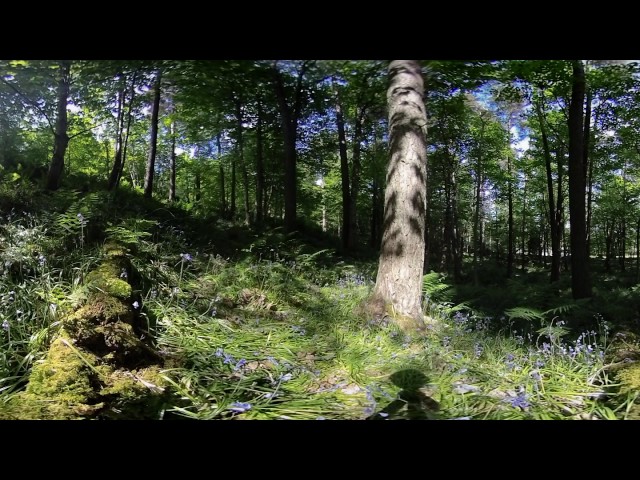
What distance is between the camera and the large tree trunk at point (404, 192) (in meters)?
3.38

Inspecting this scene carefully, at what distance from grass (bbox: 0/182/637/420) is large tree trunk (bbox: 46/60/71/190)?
2.08ft

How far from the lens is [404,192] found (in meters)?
3.47

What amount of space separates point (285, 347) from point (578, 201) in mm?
5842

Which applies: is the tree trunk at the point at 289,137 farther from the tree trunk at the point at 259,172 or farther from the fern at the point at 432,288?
the fern at the point at 432,288

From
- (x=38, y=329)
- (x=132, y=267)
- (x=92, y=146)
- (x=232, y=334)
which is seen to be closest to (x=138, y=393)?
(x=38, y=329)

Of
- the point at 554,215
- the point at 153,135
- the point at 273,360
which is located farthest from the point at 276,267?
the point at 554,215

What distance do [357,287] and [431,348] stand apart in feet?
5.05

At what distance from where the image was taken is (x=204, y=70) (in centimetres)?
332

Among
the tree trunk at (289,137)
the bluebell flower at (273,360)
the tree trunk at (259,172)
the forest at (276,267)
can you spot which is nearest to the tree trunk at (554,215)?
the forest at (276,267)

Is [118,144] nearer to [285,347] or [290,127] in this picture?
[290,127]

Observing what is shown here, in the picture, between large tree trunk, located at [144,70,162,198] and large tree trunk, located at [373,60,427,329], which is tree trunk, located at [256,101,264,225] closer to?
large tree trunk, located at [144,70,162,198]

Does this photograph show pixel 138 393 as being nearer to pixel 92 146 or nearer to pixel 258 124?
pixel 258 124

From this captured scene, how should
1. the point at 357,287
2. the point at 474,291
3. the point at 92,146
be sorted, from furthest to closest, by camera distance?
1. the point at 474,291
2. the point at 92,146
3. the point at 357,287

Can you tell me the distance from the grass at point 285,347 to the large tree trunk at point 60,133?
0.63 metres
